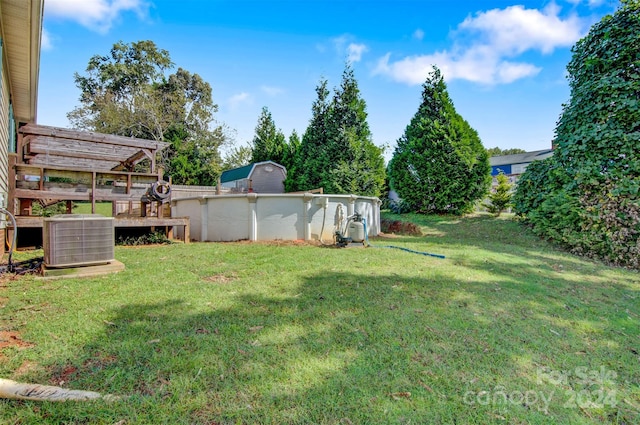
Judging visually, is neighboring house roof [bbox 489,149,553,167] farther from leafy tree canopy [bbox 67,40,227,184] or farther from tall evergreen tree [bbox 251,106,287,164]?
leafy tree canopy [bbox 67,40,227,184]

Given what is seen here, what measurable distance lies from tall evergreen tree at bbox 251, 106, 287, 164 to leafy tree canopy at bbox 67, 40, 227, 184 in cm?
352

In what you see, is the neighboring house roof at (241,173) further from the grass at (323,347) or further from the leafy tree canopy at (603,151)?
the grass at (323,347)

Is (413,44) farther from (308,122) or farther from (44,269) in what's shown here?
(44,269)

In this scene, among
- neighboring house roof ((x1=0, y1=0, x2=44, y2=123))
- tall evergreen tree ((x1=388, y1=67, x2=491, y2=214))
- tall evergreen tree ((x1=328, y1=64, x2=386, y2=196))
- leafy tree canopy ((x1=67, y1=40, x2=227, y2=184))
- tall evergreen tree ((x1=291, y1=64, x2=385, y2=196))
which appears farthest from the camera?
leafy tree canopy ((x1=67, y1=40, x2=227, y2=184))

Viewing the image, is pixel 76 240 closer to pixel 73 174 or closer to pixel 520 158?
pixel 73 174

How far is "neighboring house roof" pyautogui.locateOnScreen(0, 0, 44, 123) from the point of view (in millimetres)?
4180

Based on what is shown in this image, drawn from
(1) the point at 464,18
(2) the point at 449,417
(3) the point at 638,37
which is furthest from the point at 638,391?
(1) the point at 464,18

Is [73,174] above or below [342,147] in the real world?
below

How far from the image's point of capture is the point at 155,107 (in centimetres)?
2252

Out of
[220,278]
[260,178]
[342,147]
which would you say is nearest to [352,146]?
[342,147]

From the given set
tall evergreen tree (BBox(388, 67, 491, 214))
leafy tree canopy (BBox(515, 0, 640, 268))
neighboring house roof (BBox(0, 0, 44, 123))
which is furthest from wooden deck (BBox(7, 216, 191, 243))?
leafy tree canopy (BBox(515, 0, 640, 268))

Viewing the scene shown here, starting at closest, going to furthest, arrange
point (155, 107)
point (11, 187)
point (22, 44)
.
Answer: point (22, 44)
point (11, 187)
point (155, 107)

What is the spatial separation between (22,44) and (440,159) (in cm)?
1145

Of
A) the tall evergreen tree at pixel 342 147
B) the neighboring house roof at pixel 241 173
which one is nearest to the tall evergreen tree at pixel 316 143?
the tall evergreen tree at pixel 342 147
